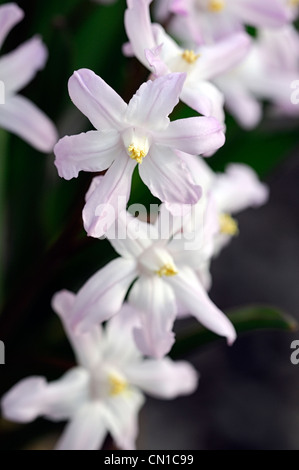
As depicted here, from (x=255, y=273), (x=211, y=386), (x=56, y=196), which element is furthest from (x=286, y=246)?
(x=56, y=196)

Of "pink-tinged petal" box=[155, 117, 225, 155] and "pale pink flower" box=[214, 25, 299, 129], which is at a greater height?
"pale pink flower" box=[214, 25, 299, 129]

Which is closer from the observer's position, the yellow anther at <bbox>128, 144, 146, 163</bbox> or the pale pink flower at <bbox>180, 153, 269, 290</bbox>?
the yellow anther at <bbox>128, 144, 146, 163</bbox>

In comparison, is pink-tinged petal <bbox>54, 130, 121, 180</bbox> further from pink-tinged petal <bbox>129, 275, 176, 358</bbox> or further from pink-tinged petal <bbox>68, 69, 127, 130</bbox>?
pink-tinged petal <bbox>129, 275, 176, 358</bbox>

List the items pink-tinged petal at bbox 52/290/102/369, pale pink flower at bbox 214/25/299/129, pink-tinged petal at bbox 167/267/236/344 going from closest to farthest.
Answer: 1. pink-tinged petal at bbox 167/267/236/344
2. pink-tinged petal at bbox 52/290/102/369
3. pale pink flower at bbox 214/25/299/129

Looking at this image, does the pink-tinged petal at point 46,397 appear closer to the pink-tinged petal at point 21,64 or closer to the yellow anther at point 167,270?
the yellow anther at point 167,270

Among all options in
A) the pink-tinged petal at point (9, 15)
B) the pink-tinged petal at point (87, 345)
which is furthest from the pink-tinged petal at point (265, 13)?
the pink-tinged petal at point (87, 345)

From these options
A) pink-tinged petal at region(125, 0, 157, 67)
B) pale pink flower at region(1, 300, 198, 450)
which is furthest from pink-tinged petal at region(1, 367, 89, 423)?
pink-tinged petal at region(125, 0, 157, 67)
